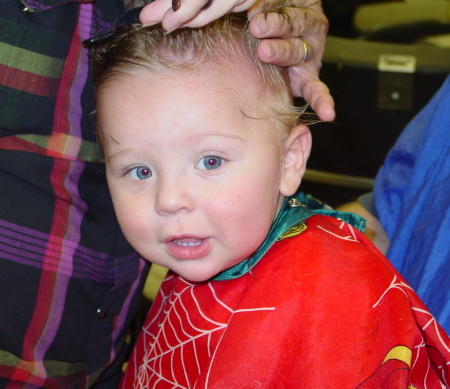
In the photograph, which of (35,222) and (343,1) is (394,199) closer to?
(35,222)

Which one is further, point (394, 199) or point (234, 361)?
point (394, 199)

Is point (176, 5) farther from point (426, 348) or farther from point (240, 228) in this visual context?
point (426, 348)

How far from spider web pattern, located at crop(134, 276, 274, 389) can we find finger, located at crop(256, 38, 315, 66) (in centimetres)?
44

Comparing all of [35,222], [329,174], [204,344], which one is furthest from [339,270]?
[329,174]

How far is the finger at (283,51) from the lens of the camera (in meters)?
0.93

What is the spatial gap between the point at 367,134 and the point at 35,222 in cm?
141

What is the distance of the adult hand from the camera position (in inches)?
32.1

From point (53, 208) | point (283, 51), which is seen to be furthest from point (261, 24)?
Result: point (53, 208)

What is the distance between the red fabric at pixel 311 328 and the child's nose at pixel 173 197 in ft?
0.71

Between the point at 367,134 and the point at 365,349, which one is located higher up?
the point at 365,349

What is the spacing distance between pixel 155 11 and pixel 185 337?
594mm

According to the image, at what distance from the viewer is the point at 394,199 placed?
4.39 ft

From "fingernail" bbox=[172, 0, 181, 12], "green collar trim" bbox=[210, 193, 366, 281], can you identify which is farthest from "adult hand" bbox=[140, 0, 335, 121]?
"green collar trim" bbox=[210, 193, 366, 281]

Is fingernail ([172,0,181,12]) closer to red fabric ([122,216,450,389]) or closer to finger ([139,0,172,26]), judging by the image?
finger ([139,0,172,26])
